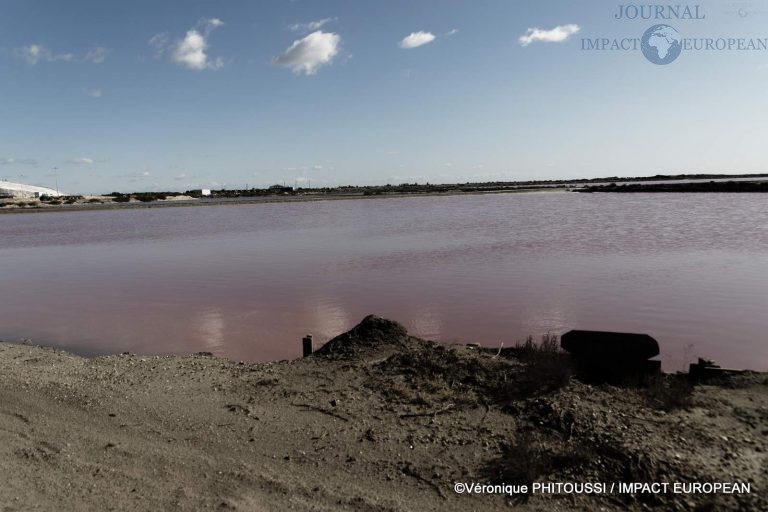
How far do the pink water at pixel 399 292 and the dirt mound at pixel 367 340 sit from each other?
1.59 m

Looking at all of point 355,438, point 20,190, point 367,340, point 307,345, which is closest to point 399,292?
point 367,340

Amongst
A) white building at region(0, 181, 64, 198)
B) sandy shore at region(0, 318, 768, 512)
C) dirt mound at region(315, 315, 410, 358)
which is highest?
white building at region(0, 181, 64, 198)

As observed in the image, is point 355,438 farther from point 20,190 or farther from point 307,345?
point 20,190

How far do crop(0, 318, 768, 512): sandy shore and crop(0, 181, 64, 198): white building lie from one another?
604 feet

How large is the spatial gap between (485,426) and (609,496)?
1.89 meters

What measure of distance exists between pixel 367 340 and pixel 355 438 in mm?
3851

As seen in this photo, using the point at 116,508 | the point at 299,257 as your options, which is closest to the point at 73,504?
the point at 116,508

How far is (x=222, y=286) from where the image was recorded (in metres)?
18.8

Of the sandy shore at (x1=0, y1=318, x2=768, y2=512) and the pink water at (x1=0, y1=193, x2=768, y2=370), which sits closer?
the sandy shore at (x1=0, y1=318, x2=768, y2=512)

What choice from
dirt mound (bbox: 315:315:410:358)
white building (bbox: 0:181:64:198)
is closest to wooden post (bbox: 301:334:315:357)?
dirt mound (bbox: 315:315:410:358)

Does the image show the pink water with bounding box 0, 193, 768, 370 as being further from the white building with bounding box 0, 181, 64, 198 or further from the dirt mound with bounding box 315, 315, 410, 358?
the white building with bounding box 0, 181, 64, 198

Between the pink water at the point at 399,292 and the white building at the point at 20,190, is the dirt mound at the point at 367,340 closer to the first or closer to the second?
the pink water at the point at 399,292

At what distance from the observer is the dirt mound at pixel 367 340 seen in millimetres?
10117

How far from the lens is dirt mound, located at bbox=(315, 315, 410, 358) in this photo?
10117 millimetres
